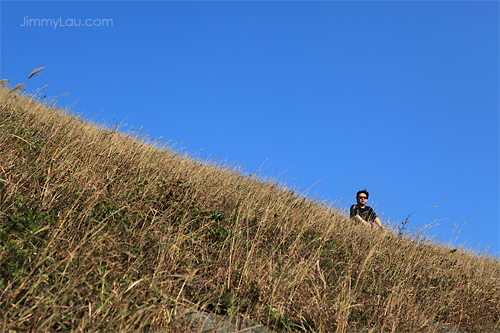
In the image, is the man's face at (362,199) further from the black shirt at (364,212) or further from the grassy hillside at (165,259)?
the grassy hillside at (165,259)

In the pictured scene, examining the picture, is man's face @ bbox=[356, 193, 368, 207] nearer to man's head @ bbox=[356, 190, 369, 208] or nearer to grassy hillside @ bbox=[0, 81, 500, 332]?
man's head @ bbox=[356, 190, 369, 208]

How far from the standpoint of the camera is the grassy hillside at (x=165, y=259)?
8.96ft

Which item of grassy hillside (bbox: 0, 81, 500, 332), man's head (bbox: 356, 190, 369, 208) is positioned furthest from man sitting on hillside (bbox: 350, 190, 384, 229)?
grassy hillside (bbox: 0, 81, 500, 332)

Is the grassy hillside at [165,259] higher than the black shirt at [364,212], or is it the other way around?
the black shirt at [364,212]

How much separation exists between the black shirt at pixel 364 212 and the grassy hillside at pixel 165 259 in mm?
3200

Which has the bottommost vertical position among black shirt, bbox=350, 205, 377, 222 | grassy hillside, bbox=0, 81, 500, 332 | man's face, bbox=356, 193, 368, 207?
grassy hillside, bbox=0, 81, 500, 332

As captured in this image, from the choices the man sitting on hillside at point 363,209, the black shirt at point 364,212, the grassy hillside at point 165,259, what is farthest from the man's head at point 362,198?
the grassy hillside at point 165,259

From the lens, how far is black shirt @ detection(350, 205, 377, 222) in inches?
366

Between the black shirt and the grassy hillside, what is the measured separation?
3.20 metres

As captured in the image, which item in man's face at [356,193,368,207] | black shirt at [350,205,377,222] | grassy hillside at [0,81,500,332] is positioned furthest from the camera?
man's face at [356,193,368,207]

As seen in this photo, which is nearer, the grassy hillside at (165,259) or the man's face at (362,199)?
the grassy hillside at (165,259)

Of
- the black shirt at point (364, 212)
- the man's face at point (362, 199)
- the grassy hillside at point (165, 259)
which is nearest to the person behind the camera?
the grassy hillside at point (165, 259)

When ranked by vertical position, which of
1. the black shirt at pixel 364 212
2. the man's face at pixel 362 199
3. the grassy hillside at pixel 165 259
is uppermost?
the man's face at pixel 362 199

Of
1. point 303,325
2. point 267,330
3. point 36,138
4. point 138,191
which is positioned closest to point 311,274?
point 303,325
